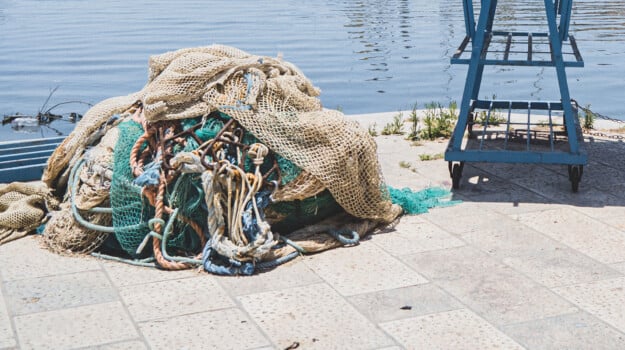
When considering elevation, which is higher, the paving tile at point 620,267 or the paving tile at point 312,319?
the paving tile at point 312,319

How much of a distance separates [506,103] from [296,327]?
461 cm

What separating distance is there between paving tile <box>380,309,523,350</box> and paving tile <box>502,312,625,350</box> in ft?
0.32

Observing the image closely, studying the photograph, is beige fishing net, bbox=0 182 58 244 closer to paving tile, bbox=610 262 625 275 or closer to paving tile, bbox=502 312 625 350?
paving tile, bbox=502 312 625 350

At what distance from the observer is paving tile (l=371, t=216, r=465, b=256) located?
18.6 ft

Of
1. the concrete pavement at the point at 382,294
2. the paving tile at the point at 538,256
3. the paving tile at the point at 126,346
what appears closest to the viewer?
the paving tile at the point at 126,346

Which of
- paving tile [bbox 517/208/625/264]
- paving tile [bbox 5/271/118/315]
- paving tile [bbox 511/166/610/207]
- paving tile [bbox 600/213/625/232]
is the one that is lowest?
paving tile [bbox 511/166/610/207]

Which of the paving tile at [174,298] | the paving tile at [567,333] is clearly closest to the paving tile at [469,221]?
the paving tile at [567,333]

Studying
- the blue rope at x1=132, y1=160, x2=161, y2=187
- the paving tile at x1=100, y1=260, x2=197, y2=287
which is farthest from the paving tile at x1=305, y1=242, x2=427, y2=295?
the blue rope at x1=132, y1=160, x2=161, y2=187

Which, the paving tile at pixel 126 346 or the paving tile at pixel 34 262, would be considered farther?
the paving tile at pixel 34 262

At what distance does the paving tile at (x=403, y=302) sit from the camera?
470 centimetres

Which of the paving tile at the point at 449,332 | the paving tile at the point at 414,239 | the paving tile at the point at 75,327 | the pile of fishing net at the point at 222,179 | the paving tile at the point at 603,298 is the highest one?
the pile of fishing net at the point at 222,179

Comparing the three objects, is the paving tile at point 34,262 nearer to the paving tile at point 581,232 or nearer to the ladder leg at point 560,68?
the paving tile at point 581,232

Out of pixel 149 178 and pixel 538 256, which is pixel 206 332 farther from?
pixel 538 256

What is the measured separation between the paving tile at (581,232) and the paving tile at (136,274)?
91.1 inches
